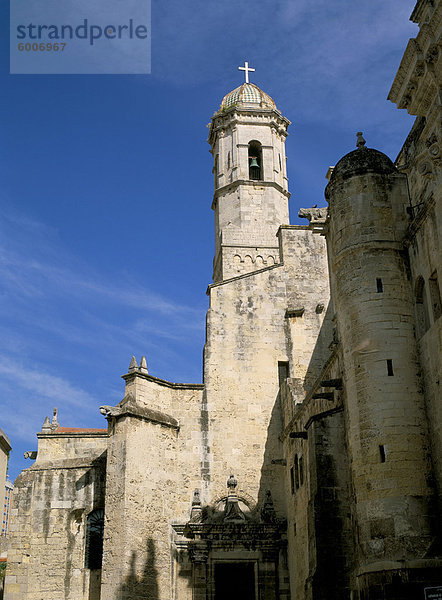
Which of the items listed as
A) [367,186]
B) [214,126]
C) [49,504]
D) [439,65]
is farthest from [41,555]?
[214,126]

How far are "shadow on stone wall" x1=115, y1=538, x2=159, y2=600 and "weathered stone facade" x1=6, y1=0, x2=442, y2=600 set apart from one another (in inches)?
1.8

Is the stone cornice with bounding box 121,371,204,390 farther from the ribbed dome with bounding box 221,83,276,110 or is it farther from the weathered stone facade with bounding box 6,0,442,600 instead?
the ribbed dome with bounding box 221,83,276,110

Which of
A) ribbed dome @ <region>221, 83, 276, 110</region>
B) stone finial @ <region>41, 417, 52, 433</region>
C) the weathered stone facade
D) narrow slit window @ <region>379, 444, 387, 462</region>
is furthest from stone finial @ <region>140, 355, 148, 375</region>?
ribbed dome @ <region>221, 83, 276, 110</region>

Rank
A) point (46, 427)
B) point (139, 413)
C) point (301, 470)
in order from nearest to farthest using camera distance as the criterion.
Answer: point (301, 470) < point (139, 413) < point (46, 427)

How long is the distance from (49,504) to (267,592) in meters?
7.70

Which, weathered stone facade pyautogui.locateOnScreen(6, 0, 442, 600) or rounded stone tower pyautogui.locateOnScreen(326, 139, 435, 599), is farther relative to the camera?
weathered stone facade pyautogui.locateOnScreen(6, 0, 442, 600)

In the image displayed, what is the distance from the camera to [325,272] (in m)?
27.8

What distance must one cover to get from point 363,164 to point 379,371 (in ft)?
17.3

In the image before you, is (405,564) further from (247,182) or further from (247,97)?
(247,97)

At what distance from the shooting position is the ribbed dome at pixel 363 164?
61.3 feet

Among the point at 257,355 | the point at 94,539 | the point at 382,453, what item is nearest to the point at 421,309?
the point at 382,453

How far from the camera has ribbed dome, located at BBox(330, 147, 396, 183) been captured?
18672mm

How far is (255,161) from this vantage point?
35.0 m

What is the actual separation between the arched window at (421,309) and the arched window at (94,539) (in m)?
13.0
